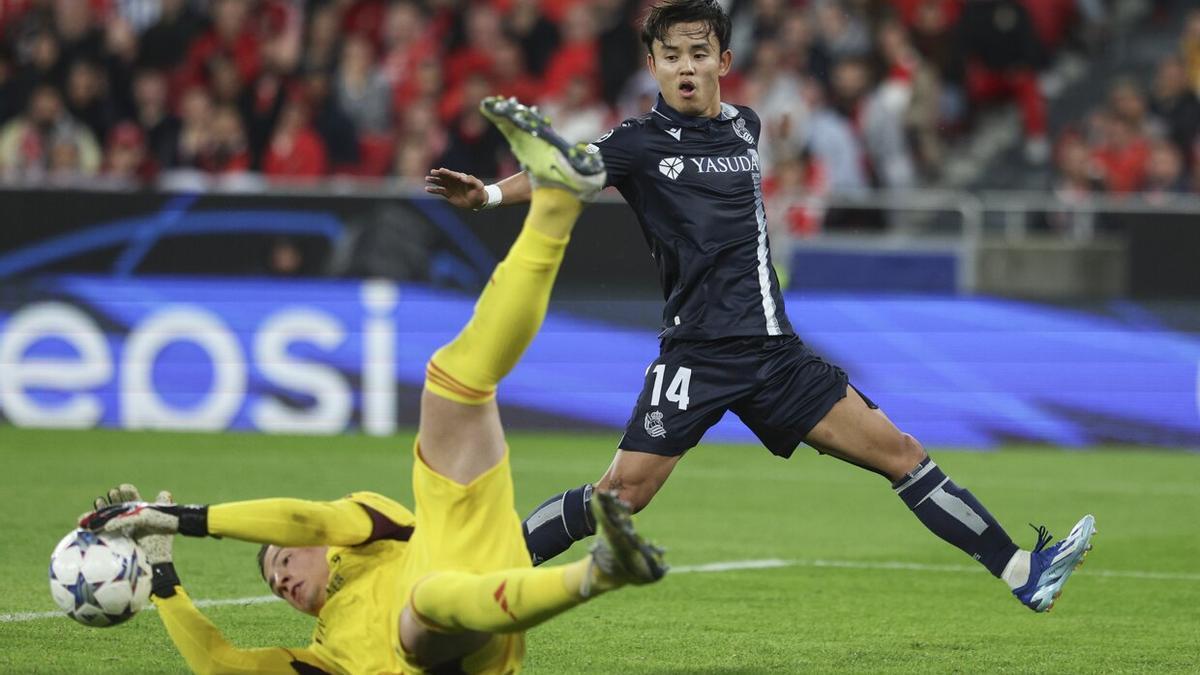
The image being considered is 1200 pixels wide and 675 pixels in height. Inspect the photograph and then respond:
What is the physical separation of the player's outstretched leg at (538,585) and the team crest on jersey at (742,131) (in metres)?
2.31

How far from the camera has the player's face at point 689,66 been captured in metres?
6.75

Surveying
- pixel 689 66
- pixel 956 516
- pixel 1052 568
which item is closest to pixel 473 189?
pixel 689 66

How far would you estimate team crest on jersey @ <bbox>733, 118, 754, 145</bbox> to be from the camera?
6.96 m

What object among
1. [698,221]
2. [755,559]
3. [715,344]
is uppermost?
[698,221]

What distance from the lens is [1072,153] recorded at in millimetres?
16484

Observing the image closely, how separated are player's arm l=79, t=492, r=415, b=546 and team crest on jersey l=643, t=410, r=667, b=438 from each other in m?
1.41

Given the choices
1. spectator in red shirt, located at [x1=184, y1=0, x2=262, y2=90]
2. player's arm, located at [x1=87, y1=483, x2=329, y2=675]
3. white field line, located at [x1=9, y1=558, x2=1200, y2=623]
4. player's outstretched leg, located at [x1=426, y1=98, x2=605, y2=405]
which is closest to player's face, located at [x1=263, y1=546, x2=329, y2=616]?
player's arm, located at [x1=87, y1=483, x2=329, y2=675]

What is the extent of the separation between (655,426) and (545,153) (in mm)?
1604

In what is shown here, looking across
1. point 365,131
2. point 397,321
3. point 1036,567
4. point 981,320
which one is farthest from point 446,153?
point 1036,567

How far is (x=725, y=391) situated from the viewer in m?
6.69

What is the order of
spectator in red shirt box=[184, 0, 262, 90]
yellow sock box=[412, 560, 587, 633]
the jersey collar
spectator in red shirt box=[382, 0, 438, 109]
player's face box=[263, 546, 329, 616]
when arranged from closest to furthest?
yellow sock box=[412, 560, 587, 633]
player's face box=[263, 546, 329, 616]
the jersey collar
spectator in red shirt box=[382, 0, 438, 109]
spectator in red shirt box=[184, 0, 262, 90]

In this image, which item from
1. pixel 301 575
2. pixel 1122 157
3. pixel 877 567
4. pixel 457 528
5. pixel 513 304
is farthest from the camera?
pixel 1122 157

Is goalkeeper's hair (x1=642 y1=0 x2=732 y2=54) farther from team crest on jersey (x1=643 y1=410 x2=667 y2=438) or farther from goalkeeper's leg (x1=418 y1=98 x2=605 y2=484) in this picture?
goalkeeper's leg (x1=418 y1=98 x2=605 y2=484)

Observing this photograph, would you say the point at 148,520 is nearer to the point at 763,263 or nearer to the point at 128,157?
the point at 763,263
